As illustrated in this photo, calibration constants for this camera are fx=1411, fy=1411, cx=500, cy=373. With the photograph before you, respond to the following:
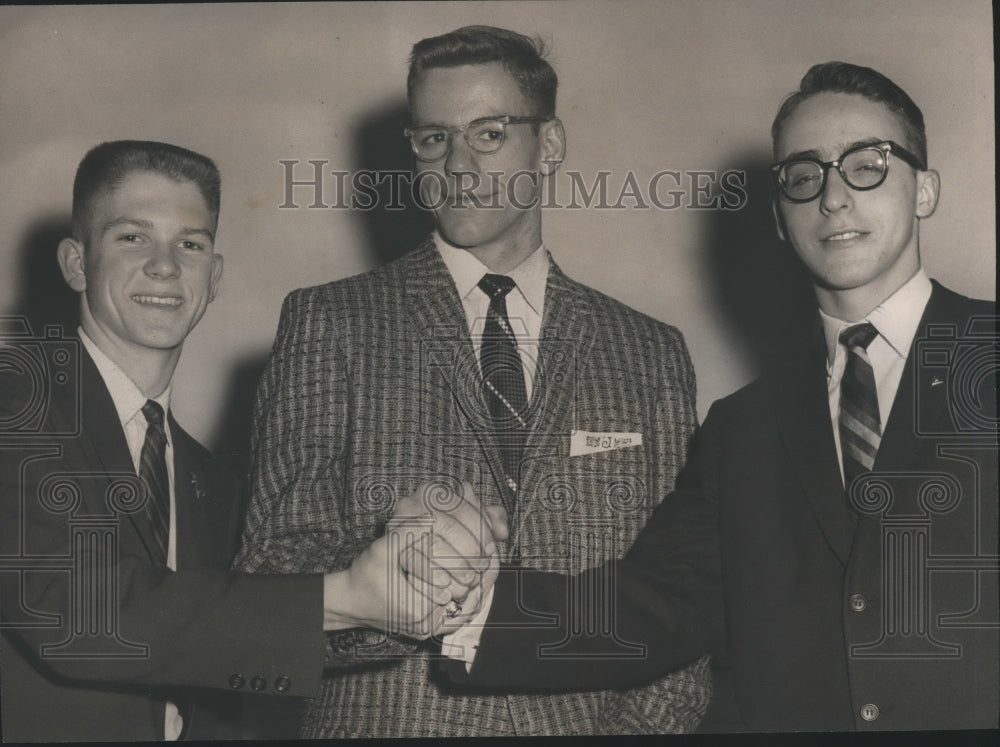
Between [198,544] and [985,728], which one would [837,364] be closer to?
[985,728]

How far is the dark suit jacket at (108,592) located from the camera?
115 inches

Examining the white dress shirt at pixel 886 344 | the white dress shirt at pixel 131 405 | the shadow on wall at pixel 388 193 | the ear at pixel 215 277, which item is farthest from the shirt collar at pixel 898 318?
the white dress shirt at pixel 131 405

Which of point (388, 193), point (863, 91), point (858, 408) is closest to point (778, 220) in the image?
point (863, 91)

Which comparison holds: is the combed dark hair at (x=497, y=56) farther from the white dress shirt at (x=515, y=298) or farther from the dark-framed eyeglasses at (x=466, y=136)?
the white dress shirt at (x=515, y=298)

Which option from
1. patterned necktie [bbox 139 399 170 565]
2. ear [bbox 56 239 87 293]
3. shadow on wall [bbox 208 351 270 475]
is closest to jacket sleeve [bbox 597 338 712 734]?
shadow on wall [bbox 208 351 270 475]

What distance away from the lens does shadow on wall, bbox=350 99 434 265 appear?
10.4ft

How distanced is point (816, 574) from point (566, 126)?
3.73 feet

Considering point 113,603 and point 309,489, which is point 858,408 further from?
point 113,603

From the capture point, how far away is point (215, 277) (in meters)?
3.15

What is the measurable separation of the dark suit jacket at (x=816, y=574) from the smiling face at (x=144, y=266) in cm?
94

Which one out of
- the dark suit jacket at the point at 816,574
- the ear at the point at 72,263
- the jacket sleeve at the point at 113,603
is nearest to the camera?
the jacket sleeve at the point at 113,603

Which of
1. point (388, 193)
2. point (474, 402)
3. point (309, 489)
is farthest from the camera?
point (388, 193)

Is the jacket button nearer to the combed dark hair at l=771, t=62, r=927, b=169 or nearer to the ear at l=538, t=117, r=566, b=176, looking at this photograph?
the ear at l=538, t=117, r=566, b=176

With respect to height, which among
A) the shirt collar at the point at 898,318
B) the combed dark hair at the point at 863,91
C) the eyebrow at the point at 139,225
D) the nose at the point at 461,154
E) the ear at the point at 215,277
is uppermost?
the combed dark hair at the point at 863,91
